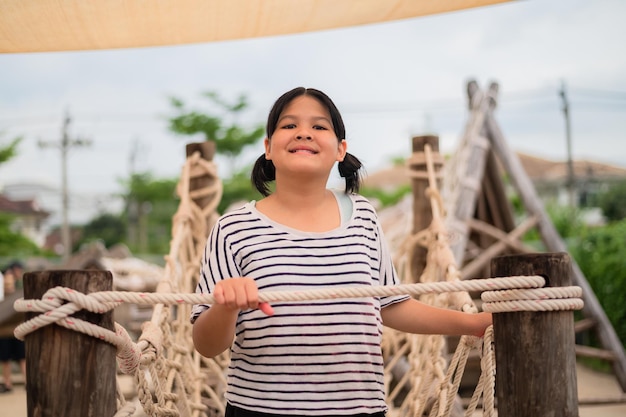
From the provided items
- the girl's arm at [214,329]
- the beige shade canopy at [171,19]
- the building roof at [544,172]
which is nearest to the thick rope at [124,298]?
the girl's arm at [214,329]

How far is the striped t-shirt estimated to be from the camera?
1357 mm

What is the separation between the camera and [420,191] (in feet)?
9.47

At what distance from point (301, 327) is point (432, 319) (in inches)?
11.1

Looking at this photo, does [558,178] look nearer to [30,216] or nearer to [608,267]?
[30,216]

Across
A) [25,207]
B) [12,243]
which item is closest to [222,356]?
[12,243]

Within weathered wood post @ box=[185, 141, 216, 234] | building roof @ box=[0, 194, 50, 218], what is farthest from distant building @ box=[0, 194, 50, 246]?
weathered wood post @ box=[185, 141, 216, 234]

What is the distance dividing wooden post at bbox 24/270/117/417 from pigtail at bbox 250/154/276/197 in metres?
0.56

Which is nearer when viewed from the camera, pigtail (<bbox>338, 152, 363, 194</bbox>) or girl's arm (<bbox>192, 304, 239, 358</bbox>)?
girl's arm (<bbox>192, 304, 239, 358</bbox>)

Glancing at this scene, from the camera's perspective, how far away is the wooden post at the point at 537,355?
1181 mm

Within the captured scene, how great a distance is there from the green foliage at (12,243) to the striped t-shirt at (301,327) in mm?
22027

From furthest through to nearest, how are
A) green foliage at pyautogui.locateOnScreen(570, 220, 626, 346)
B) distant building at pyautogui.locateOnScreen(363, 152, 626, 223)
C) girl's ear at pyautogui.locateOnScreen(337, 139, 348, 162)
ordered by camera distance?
distant building at pyautogui.locateOnScreen(363, 152, 626, 223), green foliage at pyautogui.locateOnScreen(570, 220, 626, 346), girl's ear at pyautogui.locateOnScreen(337, 139, 348, 162)

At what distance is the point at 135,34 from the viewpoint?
2.42m

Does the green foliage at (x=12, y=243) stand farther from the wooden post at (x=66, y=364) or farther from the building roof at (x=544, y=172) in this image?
the wooden post at (x=66, y=364)

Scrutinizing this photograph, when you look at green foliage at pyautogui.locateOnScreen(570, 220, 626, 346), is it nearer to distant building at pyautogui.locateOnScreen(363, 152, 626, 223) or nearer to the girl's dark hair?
the girl's dark hair
